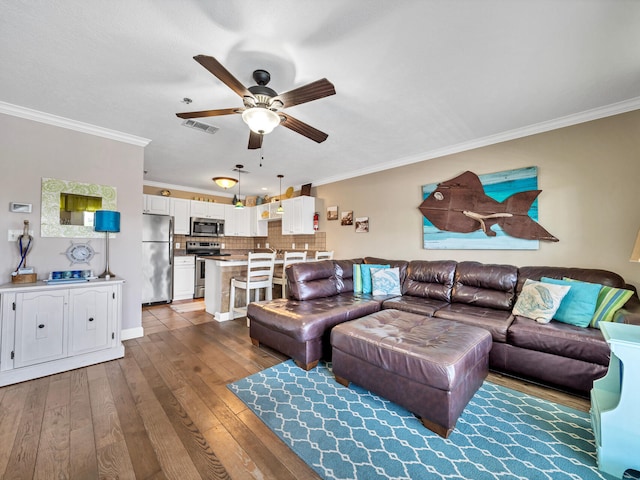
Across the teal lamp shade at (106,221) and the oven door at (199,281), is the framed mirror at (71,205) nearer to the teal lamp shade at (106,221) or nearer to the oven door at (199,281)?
the teal lamp shade at (106,221)

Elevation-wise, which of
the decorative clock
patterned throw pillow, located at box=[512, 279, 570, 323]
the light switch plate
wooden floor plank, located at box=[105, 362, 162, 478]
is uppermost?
the light switch plate

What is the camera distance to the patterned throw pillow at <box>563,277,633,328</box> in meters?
2.10

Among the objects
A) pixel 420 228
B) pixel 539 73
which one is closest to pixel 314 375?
pixel 420 228

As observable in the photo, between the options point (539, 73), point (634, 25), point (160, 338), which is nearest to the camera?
point (634, 25)

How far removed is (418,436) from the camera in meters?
1.59

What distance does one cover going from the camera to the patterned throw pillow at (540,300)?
2.30 m

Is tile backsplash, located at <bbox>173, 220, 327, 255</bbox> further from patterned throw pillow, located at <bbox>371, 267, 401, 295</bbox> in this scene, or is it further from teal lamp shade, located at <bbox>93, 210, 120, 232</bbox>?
teal lamp shade, located at <bbox>93, 210, 120, 232</bbox>

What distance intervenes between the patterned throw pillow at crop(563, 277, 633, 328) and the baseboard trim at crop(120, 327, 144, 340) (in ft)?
15.4

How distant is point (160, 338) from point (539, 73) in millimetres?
4652

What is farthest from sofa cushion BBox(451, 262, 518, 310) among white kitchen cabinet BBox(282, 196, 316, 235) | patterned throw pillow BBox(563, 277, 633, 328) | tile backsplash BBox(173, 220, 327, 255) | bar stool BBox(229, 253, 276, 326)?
white kitchen cabinet BBox(282, 196, 316, 235)

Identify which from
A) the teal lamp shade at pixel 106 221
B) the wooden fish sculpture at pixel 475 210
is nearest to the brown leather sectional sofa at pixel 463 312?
the wooden fish sculpture at pixel 475 210

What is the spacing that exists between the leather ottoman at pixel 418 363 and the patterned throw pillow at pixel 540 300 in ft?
2.23

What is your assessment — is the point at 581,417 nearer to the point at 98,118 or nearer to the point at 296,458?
the point at 296,458

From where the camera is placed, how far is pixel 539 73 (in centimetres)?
205
